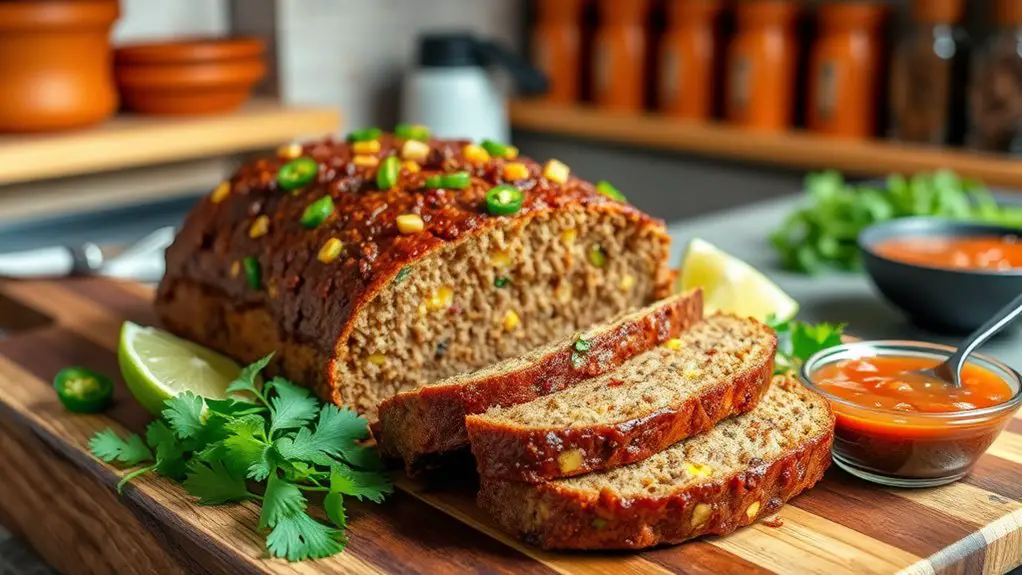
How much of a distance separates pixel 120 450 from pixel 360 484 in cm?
52

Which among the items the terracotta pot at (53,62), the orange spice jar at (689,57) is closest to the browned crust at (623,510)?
the terracotta pot at (53,62)

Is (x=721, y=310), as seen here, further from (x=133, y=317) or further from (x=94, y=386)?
(x=133, y=317)

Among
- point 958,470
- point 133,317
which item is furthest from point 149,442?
point 958,470

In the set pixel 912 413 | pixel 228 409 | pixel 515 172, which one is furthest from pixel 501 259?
pixel 912 413

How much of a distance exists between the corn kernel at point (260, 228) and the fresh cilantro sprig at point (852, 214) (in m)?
1.68

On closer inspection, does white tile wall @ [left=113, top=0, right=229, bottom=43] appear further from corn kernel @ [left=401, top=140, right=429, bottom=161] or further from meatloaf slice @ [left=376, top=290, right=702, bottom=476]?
meatloaf slice @ [left=376, top=290, right=702, bottom=476]

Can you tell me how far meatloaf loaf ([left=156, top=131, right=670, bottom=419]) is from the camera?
2.34m

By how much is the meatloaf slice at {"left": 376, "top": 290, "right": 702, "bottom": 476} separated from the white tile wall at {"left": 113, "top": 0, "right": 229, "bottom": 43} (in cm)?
386

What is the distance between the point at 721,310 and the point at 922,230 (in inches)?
37.1

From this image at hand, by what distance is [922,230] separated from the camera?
326cm

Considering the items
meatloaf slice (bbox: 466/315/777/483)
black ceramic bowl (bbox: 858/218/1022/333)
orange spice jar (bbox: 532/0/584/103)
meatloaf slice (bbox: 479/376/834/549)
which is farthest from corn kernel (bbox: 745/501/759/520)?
orange spice jar (bbox: 532/0/584/103)

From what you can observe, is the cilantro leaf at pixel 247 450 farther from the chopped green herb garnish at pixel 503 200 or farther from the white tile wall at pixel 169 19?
the white tile wall at pixel 169 19

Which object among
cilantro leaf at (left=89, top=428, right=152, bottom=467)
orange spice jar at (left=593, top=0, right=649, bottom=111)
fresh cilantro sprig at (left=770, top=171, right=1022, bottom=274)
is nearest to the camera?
cilantro leaf at (left=89, top=428, right=152, bottom=467)

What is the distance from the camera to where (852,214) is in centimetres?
372
